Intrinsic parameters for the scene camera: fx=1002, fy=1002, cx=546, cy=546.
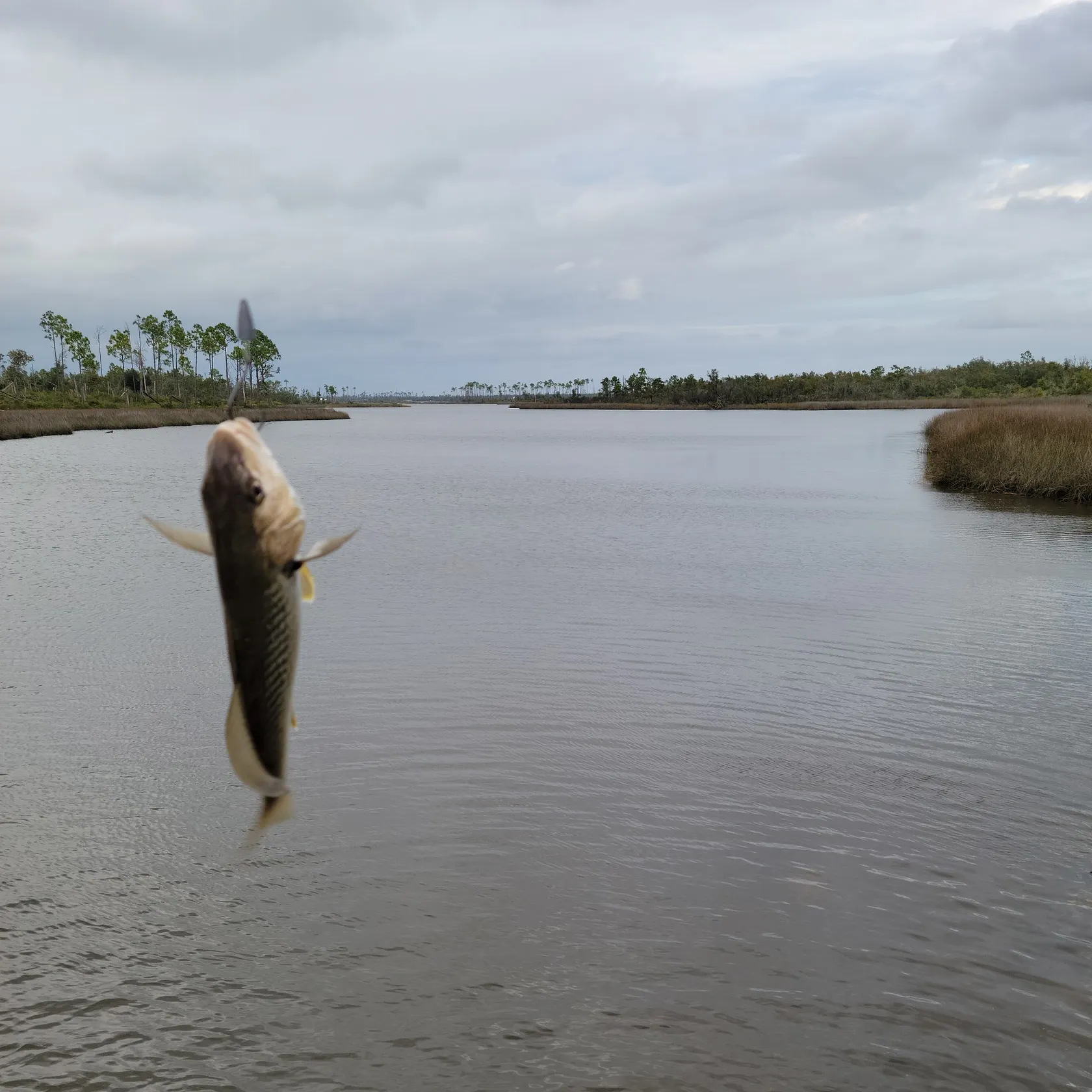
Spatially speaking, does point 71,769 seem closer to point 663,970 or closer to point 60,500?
point 663,970

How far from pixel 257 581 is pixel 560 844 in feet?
23.0

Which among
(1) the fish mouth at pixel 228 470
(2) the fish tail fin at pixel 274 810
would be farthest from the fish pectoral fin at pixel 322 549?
(2) the fish tail fin at pixel 274 810

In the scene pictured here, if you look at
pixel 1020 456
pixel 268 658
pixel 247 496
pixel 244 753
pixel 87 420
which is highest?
pixel 87 420

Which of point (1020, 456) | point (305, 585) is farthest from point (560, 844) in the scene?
point (1020, 456)

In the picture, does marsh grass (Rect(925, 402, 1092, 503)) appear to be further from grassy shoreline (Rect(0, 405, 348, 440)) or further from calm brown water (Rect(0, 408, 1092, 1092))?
grassy shoreline (Rect(0, 405, 348, 440))

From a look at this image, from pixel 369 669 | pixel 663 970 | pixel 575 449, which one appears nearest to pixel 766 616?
pixel 369 669

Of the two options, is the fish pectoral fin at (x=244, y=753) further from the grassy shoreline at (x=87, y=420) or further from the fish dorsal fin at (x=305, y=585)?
the grassy shoreline at (x=87, y=420)

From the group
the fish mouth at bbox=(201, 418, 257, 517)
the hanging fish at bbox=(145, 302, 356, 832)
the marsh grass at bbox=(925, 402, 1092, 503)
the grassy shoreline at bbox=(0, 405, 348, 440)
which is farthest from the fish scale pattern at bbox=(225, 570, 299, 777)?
the grassy shoreline at bbox=(0, 405, 348, 440)

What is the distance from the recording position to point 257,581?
1.60 m

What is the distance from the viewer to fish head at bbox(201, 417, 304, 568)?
1446 mm

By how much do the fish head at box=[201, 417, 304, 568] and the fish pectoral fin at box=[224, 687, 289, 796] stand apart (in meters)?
0.28

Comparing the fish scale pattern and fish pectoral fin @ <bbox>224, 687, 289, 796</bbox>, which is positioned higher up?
the fish scale pattern

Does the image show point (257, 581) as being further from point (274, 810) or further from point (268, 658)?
point (274, 810)

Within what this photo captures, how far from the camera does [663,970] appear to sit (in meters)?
6.50
